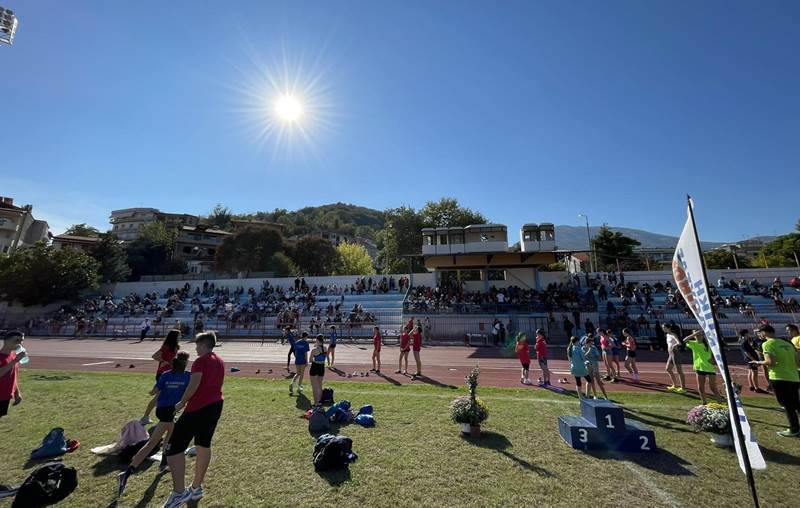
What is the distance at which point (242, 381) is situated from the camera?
11711 millimetres

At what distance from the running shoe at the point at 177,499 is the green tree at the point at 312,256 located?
2108 inches

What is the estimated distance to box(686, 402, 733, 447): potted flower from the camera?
19.1ft

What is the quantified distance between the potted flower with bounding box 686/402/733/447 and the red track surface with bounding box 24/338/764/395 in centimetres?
458

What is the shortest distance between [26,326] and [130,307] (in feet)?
31.9

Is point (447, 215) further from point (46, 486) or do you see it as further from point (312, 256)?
point (46, 486)

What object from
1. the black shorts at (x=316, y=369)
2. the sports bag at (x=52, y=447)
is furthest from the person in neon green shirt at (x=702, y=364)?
the sports bag at (x=52, y=447)

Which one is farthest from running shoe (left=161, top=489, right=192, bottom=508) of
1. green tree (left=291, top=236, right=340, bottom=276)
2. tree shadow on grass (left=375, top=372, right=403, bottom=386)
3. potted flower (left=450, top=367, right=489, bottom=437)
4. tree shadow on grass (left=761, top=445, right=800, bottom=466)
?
green tree (left=291, top=236, right=340, bottom=276)

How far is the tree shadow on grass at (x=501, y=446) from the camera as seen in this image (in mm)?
5098

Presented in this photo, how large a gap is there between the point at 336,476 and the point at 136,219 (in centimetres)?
10382

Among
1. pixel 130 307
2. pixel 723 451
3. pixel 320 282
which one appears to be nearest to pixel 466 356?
pixel 723 451

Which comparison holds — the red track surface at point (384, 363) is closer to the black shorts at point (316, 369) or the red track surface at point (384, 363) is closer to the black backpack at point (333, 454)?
the black shorts at point (316, 369)

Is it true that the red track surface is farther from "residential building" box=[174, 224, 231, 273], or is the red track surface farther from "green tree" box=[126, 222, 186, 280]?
"residential building" box=[174, 224, 231, 273]

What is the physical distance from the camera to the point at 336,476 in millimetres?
4945

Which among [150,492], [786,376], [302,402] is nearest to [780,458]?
[786,376]
